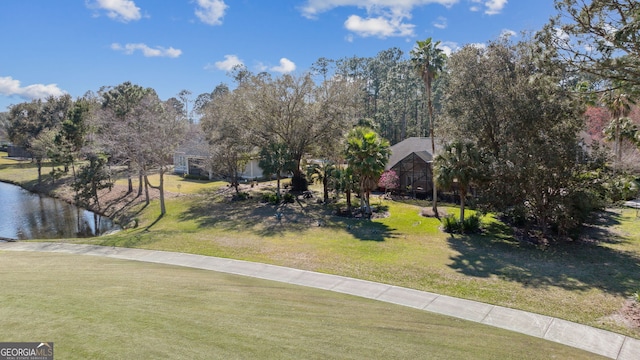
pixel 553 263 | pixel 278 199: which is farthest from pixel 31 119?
pixel 553 263

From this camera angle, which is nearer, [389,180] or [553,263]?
[553,263]

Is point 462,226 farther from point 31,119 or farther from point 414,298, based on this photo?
point 31,119

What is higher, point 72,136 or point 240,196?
point 72,136

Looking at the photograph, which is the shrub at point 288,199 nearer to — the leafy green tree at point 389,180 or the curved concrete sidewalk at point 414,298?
the leafy green tree at point 389,180

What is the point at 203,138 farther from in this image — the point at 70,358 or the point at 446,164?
the point at 70,358

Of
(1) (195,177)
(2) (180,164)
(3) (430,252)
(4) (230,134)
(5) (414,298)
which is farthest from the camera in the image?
(2) (180,164)

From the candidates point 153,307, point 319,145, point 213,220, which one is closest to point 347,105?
point 319,145

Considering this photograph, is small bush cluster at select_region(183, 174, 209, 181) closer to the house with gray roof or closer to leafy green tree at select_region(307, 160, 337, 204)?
leafy green tree at select_region(307, 160, 337, 204)

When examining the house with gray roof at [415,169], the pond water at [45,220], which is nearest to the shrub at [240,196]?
the pond water at [45,220]

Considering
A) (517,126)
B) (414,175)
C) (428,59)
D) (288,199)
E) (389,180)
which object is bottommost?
(288,199)
